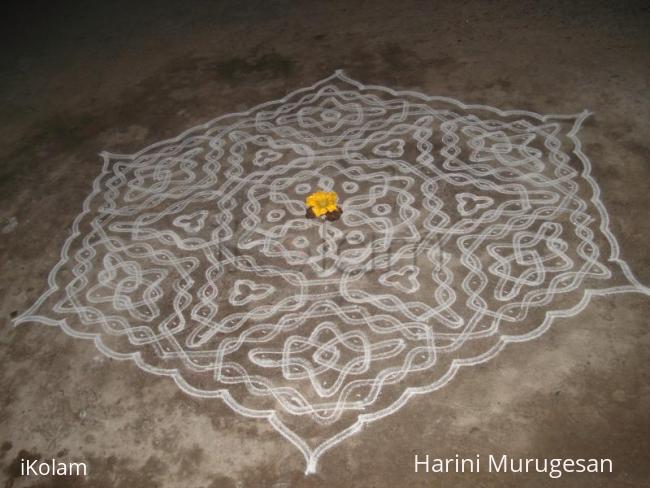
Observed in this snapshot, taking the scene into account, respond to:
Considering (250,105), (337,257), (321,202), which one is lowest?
(337,257)

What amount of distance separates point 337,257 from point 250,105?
246cm

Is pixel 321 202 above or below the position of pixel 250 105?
below

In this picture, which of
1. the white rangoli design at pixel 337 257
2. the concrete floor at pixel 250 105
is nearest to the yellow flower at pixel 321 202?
the white rangoli design at pixel 337 257

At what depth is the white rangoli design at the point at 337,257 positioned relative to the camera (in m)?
3.16

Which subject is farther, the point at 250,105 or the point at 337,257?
the point at 250,105

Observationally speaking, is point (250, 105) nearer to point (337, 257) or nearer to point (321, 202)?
point (321, 202)

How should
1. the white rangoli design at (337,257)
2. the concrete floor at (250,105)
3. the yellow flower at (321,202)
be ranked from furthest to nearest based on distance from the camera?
the yellow flower at (321,202) → the white rangoli design at (337,257) → the concrete floor at (250,105)

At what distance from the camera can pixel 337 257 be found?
3734mm

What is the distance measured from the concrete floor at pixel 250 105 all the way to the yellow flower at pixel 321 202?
170cm

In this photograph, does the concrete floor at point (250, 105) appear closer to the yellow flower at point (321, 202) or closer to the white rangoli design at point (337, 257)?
the white rangoli design at point (337, 257)

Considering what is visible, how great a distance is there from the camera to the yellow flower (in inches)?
157

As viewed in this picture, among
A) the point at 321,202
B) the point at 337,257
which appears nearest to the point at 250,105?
the point at 321,202

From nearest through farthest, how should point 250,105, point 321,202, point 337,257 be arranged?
point 337,257, point 321,202, point 250,105

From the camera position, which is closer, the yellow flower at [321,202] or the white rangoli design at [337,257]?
the white rangoli design at [337,257]
